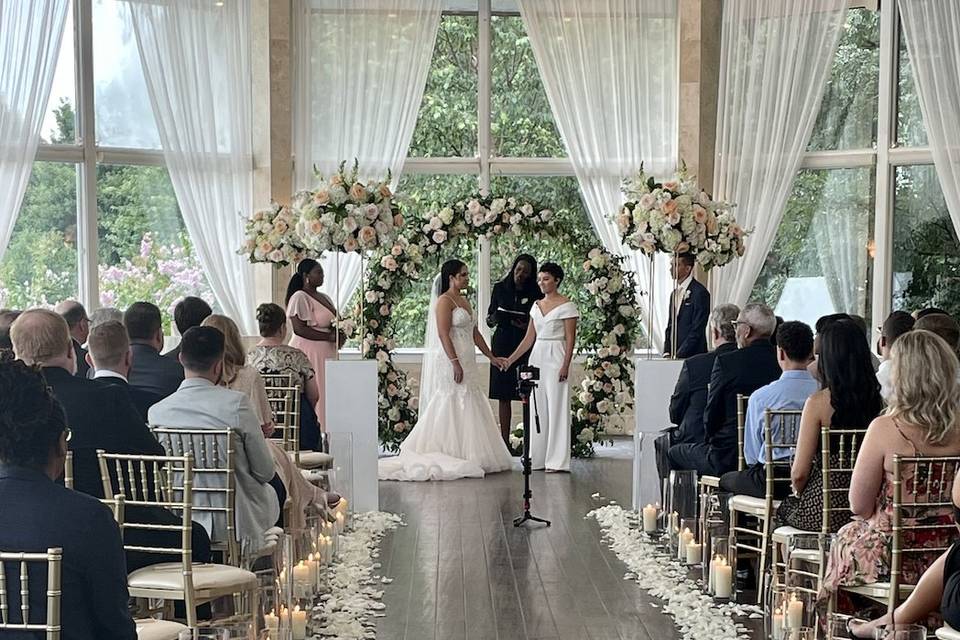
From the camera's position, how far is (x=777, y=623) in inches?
172

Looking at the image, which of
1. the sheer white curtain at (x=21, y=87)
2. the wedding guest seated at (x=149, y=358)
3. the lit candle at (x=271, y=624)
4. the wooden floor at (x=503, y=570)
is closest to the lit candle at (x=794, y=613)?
the wooden floor at (x=503, y=570)

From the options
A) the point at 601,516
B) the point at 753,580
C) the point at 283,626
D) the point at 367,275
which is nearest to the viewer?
the point at 283,626

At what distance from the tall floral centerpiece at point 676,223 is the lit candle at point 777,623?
15.7 feet

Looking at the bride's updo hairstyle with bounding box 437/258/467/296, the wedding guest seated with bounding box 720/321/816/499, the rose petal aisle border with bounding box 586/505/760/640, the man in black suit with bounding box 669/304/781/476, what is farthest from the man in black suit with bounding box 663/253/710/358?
the wedding guest seated with bounding box 720/321/816/499

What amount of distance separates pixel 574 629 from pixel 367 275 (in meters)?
6.53

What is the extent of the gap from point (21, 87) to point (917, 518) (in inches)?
348

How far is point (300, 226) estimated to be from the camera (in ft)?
28.0

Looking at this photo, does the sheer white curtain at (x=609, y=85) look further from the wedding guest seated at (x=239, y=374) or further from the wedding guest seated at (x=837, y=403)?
the wedding guest seated at (x=837, y=403)

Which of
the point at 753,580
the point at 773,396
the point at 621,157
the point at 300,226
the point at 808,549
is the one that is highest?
the point at 621,157

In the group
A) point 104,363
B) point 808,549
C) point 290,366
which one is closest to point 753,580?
point 808,549

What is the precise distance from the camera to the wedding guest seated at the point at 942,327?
20.9 ft

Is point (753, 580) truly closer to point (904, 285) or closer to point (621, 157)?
point (904, 285)

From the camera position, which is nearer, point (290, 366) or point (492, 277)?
point (290, 366)

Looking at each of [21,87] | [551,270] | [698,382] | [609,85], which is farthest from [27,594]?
[609,85]
